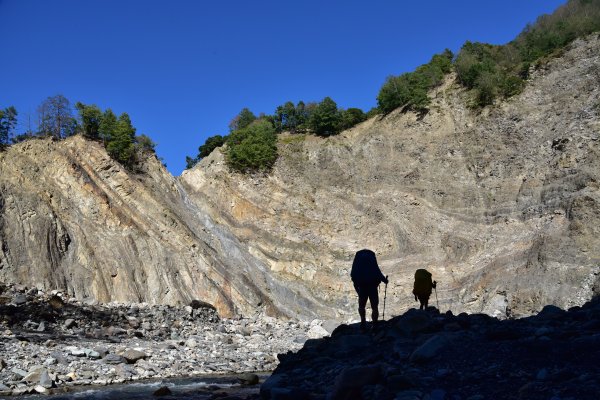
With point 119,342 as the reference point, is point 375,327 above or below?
above

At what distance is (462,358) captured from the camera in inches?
264

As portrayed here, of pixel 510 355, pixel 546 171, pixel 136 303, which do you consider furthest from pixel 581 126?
pixel 510 355

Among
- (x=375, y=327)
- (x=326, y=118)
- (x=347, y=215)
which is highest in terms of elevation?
(x=326, y=118)

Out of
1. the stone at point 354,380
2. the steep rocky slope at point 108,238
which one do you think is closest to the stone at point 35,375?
the stone at point 354,380

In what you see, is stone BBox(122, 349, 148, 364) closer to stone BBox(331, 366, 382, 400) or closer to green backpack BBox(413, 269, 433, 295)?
green backpack BBox(413, 269, 433, 295)

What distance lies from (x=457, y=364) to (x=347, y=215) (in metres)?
31.8

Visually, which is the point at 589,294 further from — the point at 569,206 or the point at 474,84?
the point at 474,84

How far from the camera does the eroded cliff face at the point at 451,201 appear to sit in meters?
28.7

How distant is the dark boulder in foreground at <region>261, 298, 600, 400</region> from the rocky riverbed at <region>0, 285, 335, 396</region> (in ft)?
20.6

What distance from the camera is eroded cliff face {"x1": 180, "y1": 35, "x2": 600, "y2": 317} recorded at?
2873 cm

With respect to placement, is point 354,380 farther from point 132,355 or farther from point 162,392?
point 132,355

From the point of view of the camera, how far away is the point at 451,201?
3703 cm

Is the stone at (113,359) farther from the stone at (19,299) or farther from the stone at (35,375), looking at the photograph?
the stone at (19,299)

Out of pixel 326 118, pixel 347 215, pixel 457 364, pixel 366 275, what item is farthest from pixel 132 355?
pixel 326 118
